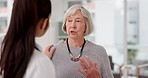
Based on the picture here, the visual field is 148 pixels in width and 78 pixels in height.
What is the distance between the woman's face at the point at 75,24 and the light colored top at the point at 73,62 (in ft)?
0.37

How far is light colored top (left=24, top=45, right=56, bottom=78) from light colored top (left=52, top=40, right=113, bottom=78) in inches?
28.0

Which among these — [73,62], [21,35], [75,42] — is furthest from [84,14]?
[21,35]

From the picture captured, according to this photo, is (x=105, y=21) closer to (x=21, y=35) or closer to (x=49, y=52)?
(x=49, y=52)

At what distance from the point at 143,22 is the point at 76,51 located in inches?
121

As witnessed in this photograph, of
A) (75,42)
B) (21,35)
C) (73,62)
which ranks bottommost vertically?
(73,62)

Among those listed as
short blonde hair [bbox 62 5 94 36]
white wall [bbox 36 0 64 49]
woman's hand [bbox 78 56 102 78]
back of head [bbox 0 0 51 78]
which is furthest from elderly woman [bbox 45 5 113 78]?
white wall [bbox 36 0 64 49]

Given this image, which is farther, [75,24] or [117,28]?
[117,28]

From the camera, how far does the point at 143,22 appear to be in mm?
4281

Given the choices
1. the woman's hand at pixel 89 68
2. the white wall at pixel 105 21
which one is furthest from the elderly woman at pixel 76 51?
the white wall at pixel 105 21

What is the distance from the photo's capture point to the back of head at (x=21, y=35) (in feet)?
2.55

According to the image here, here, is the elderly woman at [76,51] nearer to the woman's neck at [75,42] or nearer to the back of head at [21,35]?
the woman's neck at [75,42]

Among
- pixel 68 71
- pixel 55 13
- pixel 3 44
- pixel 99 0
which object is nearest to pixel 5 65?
pixel 3 44

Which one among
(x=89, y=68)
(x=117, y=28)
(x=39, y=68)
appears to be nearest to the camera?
(x=39, y=68)

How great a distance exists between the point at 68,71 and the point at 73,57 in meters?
0.12
